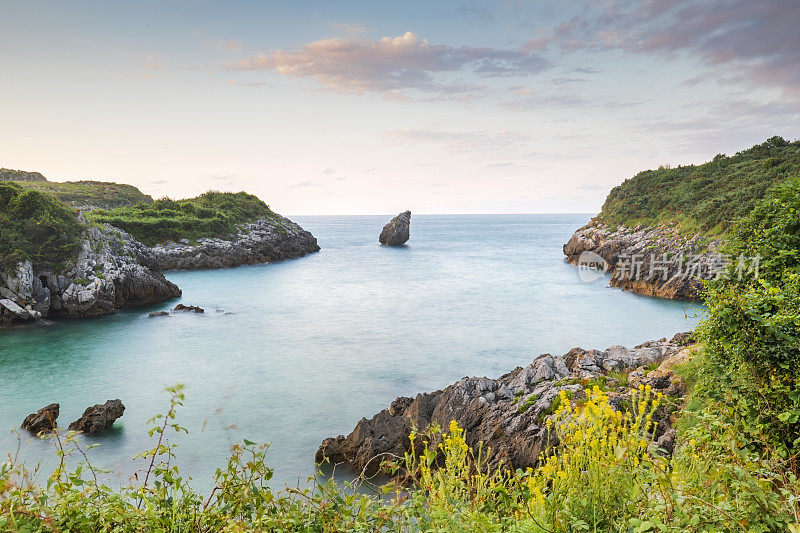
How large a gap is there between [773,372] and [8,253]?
3120cm

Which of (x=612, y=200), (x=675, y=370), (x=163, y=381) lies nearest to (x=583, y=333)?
(x=675, y=370)

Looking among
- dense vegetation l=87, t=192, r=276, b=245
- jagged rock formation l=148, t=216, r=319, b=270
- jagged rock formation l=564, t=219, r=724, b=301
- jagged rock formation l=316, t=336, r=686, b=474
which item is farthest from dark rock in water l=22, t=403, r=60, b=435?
dense vegetation l=87, t=192, r=276, b=245

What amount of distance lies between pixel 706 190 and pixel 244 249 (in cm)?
4634

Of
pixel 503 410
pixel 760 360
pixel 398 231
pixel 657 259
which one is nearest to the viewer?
pixel 760 360

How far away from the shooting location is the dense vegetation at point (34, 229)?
2409 centimetres

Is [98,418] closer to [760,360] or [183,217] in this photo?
[760,360]

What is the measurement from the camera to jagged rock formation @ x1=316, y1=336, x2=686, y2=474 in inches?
380

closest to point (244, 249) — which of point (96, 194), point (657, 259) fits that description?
point (657, 259)

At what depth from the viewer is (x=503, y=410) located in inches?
425

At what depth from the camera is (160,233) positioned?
48250 mm

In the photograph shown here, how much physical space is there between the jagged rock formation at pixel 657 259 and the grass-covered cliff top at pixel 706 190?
1583 millimetres

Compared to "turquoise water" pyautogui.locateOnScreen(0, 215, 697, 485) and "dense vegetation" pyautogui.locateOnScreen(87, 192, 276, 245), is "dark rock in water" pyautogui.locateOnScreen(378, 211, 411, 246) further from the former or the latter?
"turquoise water" pyautogui.locateOnScreen(0, 215, 697, 485)

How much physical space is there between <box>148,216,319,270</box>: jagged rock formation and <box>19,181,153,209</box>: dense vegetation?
101ft

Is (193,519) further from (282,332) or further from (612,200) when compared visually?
(612,200)
